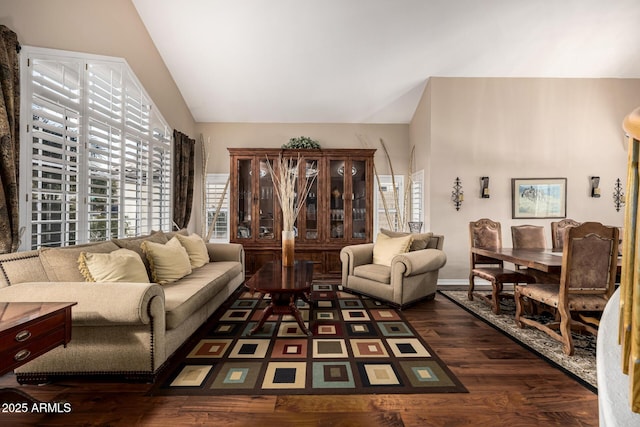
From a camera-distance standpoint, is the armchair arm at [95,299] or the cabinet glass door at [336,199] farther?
the cabinet glass door at [336,199]

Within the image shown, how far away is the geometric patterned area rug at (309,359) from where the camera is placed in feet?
6.30

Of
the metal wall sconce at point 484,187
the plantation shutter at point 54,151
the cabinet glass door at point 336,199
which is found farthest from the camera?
the cabinet glass door at point 336,199

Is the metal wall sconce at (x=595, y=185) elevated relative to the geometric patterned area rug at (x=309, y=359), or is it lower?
elevated

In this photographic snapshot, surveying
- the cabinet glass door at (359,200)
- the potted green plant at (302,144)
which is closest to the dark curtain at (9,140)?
the potted green plant at (302,144)

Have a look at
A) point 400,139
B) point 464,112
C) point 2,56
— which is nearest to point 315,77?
point 400,139

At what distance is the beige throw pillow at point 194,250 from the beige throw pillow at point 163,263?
1.60 feet

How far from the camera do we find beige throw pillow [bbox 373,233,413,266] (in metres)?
3.69

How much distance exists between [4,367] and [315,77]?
13.8ft

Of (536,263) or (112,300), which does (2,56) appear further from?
(536,263)

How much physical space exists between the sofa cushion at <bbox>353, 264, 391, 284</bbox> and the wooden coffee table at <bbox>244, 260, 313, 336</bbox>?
831mm

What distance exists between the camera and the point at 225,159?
5301 mm

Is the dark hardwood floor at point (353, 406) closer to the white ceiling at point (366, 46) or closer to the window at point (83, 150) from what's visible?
the window at point (83, 150)

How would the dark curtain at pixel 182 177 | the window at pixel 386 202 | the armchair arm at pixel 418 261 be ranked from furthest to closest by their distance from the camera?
1. the window at pixel 386 202
2. the dark curtain at pixel 182 177
3. the armchair arm at pixel 418 261

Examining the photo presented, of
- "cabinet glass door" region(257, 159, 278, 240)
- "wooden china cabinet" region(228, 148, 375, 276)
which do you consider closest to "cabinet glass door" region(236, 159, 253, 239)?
"wooden china cabinet" region(228, 148, 375, 276)
